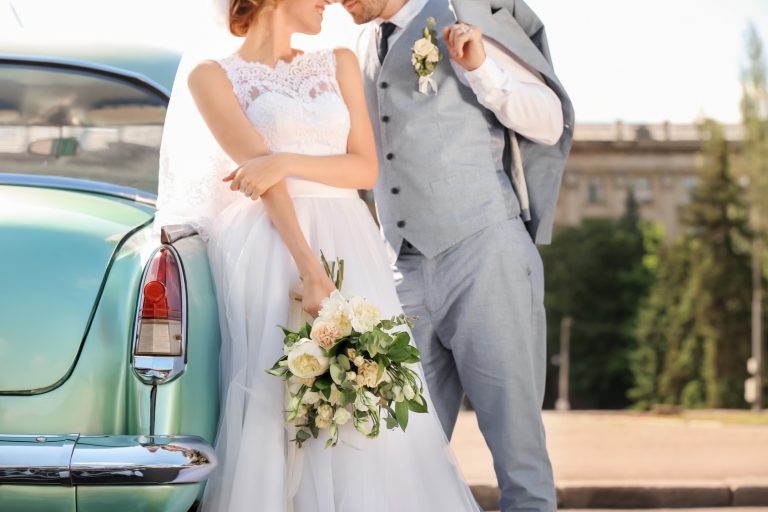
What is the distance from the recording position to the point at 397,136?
4.69 m

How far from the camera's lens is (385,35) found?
4.86 m

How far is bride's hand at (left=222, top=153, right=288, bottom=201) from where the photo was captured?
12.9 feet

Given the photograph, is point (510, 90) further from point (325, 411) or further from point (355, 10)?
point (325, 411)

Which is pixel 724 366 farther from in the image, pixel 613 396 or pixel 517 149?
pixel 517 149

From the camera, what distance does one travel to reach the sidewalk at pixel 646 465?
8.03 metres

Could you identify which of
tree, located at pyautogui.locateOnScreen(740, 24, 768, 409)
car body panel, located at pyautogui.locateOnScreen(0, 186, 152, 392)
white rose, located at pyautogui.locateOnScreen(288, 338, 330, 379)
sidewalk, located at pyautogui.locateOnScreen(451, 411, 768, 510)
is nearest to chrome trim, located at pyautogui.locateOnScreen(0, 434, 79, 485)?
car body panel, located at pyautogui.locateOnScreen(0, 186, 152, 392)

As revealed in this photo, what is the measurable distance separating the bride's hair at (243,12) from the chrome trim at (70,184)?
661 mm

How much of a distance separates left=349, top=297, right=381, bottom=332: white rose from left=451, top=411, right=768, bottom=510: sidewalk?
4.28 metres

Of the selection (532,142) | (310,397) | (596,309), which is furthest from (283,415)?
(596,309)

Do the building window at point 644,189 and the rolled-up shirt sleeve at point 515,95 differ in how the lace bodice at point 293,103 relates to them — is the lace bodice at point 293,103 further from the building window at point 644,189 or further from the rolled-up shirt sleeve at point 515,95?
Answer: the building window at point 644,189

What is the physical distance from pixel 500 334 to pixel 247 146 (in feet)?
3.88

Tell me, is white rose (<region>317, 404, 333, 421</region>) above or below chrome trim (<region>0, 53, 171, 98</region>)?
below

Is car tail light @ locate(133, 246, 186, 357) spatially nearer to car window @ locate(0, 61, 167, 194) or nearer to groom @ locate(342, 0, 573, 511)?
car window @ locate(0, 61, 167, 194)

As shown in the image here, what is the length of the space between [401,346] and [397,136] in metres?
1.20
